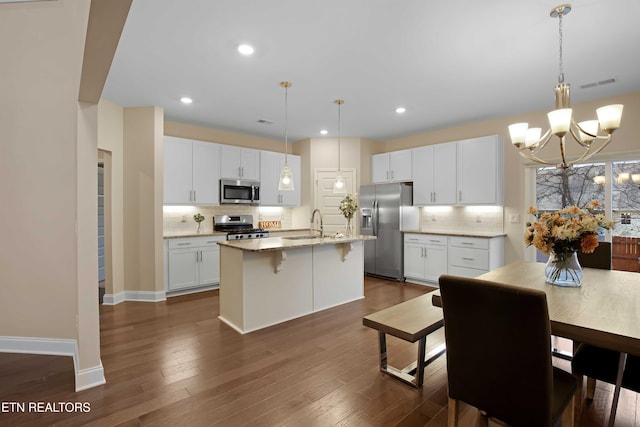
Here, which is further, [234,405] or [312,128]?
[312,128]

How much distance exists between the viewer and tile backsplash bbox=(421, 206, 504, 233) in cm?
503

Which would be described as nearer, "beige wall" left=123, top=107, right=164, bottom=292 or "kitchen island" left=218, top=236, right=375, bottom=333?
"kitchen island" left=218, top=236, right=375, bottom=333

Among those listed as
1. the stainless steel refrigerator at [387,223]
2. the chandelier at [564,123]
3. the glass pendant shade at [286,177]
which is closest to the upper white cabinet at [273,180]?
the stainless steel refrigerator at [387,223]

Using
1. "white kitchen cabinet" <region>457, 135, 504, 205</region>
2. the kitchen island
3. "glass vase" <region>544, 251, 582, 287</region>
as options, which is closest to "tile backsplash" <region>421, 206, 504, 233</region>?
"white kitchen cabinet" <region>457, 135, 504, 205</region>

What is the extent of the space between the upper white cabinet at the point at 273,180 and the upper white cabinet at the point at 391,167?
5.19 feet

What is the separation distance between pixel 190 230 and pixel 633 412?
5446 mm

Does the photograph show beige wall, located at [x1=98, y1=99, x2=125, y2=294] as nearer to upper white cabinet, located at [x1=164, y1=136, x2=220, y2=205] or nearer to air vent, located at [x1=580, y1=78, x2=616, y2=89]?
upper white cabinet, located at [x1=164, y1=136, x2=220, y2=205]

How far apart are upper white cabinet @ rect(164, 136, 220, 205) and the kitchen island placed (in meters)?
1.75

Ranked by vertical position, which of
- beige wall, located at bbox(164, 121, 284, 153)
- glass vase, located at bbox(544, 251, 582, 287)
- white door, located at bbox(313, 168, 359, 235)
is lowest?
glass vase, located at bbox(544, 251, 582, 287)

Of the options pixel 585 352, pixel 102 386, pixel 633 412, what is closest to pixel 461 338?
pixel 585 352

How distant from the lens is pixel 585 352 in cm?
182

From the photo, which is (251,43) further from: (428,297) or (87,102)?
(428,297)

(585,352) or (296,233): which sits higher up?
(296,233)

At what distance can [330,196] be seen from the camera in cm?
624
